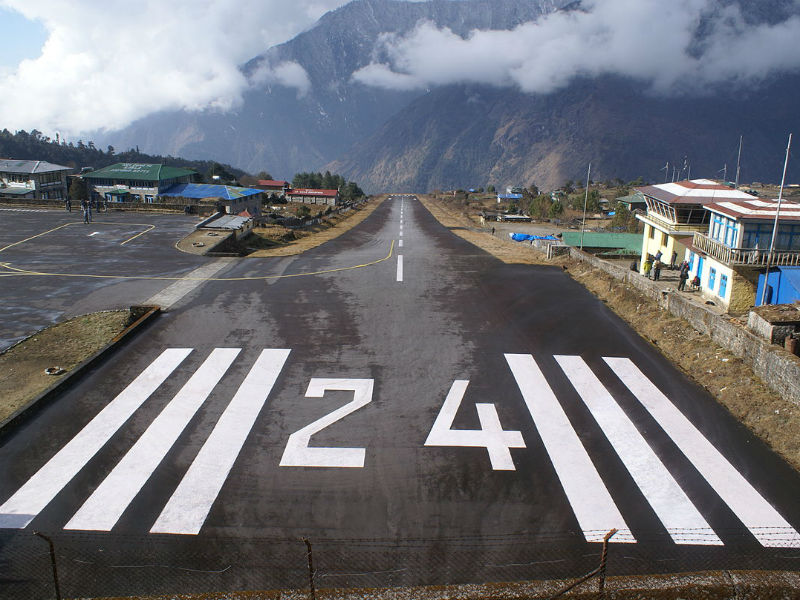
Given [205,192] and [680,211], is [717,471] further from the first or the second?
[205,192]

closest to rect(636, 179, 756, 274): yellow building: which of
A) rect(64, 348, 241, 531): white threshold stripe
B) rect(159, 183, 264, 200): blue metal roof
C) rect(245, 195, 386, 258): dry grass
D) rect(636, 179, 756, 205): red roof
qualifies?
rect(636, 179, 756, 205): red roof

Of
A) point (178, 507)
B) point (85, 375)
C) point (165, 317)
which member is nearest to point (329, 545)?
Answer: point (178, 507)

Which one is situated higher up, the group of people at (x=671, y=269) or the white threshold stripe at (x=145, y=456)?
the group of people at (x=671, y=269)

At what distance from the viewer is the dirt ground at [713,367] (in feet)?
58.0

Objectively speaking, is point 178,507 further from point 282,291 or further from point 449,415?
point 282,291

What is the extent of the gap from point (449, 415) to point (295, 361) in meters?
7.37

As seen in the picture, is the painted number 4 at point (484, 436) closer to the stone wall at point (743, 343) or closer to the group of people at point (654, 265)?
the stone wall at point (743, 343)

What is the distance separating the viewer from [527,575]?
39.0 ft

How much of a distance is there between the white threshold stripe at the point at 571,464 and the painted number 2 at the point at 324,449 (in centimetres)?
565

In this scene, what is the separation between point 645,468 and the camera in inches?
623

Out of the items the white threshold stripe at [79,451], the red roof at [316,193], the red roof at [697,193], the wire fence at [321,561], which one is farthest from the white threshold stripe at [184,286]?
the red roof at [316,193]

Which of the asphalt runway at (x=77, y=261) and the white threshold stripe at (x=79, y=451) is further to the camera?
the asphalt runway at (x=77, y=261)

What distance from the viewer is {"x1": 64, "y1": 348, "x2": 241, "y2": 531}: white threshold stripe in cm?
1332

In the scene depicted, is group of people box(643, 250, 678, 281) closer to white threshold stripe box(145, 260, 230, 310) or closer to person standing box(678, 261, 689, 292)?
person standing box(678, 261, 689, 292)
